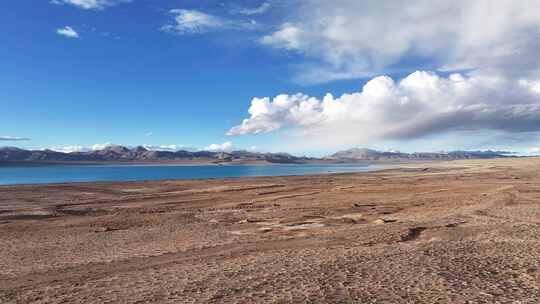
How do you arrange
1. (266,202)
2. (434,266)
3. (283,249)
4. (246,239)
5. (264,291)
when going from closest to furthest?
(264,291) → (434,266) → (283,249) → (246,239) → (266,202)

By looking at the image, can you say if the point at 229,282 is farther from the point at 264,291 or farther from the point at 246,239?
the point at 246,239

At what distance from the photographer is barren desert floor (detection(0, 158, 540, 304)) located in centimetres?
1169

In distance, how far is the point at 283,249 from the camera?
17719mm

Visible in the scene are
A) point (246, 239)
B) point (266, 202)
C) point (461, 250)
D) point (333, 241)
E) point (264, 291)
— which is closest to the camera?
point (264, 291)

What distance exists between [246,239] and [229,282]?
7733 millimetres

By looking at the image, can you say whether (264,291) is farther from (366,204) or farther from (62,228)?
(366,204)

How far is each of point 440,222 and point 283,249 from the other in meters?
10.1

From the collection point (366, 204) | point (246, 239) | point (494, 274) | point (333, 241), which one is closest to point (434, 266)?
point (494, 274)

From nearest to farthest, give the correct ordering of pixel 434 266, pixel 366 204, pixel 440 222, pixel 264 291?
pixel 264 291
pixel 434 266
pixel 440 222
pixel 366 204

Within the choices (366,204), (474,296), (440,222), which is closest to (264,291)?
(474,296)

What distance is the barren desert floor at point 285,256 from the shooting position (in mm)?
11688

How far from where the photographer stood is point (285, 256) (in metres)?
16.2

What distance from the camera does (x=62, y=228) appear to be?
86.3 ft

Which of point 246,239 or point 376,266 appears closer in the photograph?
point 376,266
